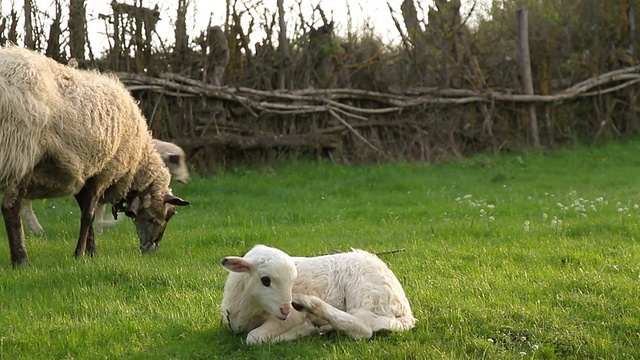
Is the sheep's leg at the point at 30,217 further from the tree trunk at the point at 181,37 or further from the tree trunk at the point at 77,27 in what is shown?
the tree trunk at the point at 181,37

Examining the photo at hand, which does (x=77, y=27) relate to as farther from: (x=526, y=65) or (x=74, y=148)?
(x=526, y=65)

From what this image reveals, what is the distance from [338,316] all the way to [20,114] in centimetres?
400

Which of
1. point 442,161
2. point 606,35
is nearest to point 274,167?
point 442,161

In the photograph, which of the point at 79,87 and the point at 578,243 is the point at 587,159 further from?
the point at 79,87

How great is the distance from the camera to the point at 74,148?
796 centimetres

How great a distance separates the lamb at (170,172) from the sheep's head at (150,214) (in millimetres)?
1189

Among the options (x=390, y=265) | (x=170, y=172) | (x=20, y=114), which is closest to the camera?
(x=20, y=114)

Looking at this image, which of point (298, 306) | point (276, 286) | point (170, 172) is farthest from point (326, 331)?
point (170, 172)

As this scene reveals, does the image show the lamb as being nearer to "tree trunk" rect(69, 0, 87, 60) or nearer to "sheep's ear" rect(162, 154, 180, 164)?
"sheep's ear" rect(162, 154, 180, 164)

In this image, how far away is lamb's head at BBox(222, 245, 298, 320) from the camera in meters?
4.85

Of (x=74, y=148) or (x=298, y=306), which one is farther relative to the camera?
(x=74, y=148)

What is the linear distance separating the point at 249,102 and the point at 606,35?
933 centimetres

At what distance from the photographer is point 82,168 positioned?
8148 mm

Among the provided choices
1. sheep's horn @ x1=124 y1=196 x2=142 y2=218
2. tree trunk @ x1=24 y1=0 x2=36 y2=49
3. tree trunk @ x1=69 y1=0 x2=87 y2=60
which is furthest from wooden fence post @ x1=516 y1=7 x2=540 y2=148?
sheep's horn @ x1=124 y1=196 x2=142 y2=218
